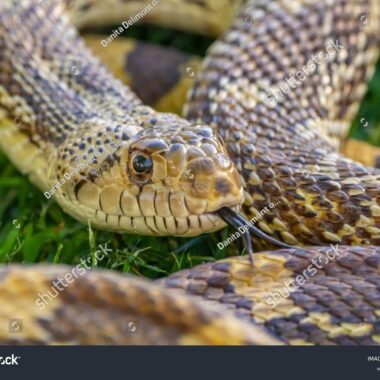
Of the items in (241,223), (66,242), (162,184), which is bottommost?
(66,242)

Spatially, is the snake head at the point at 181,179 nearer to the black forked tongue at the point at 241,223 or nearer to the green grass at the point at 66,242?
the black forked tongue at the point at 241,223

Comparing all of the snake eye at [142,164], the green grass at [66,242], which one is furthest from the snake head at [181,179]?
the green grass at [66,242]

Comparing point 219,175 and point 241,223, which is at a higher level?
A: point 219,175

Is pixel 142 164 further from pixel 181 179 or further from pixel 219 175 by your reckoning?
pixel 219 175

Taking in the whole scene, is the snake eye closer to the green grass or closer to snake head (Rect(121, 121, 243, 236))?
snake head (Rect(121, 121, 243, 236))

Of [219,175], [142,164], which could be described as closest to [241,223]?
[219,175]
